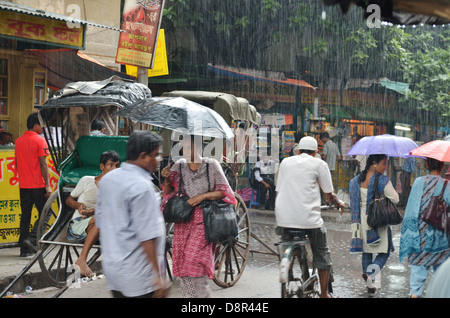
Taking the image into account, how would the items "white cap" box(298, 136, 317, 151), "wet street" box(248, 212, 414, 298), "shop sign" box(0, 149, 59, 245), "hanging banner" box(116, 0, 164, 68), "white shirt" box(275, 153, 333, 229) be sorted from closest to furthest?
"white shirt" box(275, 153, 333, 229), "white cap" box(298, 136, 317, 151), "wet street" box(248, 212, 414, 298), "shop sign" box(0, 149, 59, 245), "hanging banner" box(116, 0, 164, 68)

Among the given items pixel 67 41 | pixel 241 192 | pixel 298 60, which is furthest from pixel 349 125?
pixel 67 41

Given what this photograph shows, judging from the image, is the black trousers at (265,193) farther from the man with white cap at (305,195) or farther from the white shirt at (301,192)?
the white shirt at (301,192)

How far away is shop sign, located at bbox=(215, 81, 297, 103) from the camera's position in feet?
62.3

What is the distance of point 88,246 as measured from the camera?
5992 millimetres

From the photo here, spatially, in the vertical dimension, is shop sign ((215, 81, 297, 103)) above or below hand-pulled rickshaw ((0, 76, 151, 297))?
above

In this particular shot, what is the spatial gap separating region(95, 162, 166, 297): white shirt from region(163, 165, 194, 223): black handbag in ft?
6.34

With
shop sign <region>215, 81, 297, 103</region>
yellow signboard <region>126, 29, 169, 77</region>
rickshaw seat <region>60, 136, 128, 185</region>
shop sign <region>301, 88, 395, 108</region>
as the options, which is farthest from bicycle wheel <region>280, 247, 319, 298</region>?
shop sign <region>301, 88, 395, 108</region>

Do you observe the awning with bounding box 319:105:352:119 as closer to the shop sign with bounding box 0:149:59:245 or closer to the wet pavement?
the wet pavement

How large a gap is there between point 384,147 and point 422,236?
6.74 feet

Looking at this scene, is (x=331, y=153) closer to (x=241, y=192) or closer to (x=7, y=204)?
(x=241, y=192)

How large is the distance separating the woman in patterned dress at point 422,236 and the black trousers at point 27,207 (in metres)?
5.08

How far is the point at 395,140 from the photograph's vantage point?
7.76 meters

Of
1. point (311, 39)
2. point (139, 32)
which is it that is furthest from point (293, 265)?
point (311, 39)

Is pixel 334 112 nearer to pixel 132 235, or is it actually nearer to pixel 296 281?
pixel 296 281
